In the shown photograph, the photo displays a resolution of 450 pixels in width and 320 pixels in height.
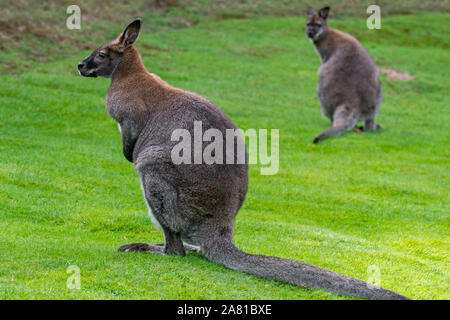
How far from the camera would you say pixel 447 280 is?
743 cm

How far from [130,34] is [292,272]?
3775mm

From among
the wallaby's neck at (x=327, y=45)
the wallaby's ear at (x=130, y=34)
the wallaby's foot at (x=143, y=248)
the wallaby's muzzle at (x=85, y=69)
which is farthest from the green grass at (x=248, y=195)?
the wallaby's ear at (x=130, y=34)

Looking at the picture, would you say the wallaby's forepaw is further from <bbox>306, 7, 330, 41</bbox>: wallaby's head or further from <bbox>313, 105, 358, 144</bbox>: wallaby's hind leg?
<bbox>306, 7, 330, 41</bbox>: wallaby's head

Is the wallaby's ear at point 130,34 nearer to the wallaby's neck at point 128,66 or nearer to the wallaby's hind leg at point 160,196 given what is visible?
the wallaby's neck at point 128,66

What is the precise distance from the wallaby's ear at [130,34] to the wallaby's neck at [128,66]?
0.35 feet

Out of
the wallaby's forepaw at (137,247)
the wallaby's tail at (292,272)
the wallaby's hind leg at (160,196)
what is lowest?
the wallaby's forepaw at (137,247)

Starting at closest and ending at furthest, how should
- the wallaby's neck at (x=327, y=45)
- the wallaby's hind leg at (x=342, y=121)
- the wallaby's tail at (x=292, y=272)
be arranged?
1. the wallaby's tail at (x=292, y=272)
2. the wallaby's hind leg at (x=342, y=121)
3. the wallaby's neck at (x=327, y=45)

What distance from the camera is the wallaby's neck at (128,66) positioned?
820 cm

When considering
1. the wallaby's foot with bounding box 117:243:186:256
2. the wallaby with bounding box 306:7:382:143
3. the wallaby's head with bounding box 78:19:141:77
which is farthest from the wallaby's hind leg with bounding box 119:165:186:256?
the wallaby with bounding box 306:7:382:143

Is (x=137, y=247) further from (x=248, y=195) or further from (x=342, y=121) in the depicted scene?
(x=342, y=121)

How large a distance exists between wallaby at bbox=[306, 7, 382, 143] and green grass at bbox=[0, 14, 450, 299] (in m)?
0.62

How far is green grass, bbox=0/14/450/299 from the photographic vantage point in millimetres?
6676

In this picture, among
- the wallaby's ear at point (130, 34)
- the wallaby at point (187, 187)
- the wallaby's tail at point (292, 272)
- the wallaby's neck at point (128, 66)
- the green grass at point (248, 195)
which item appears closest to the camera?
the wallaby's tail at point (292, 272)
